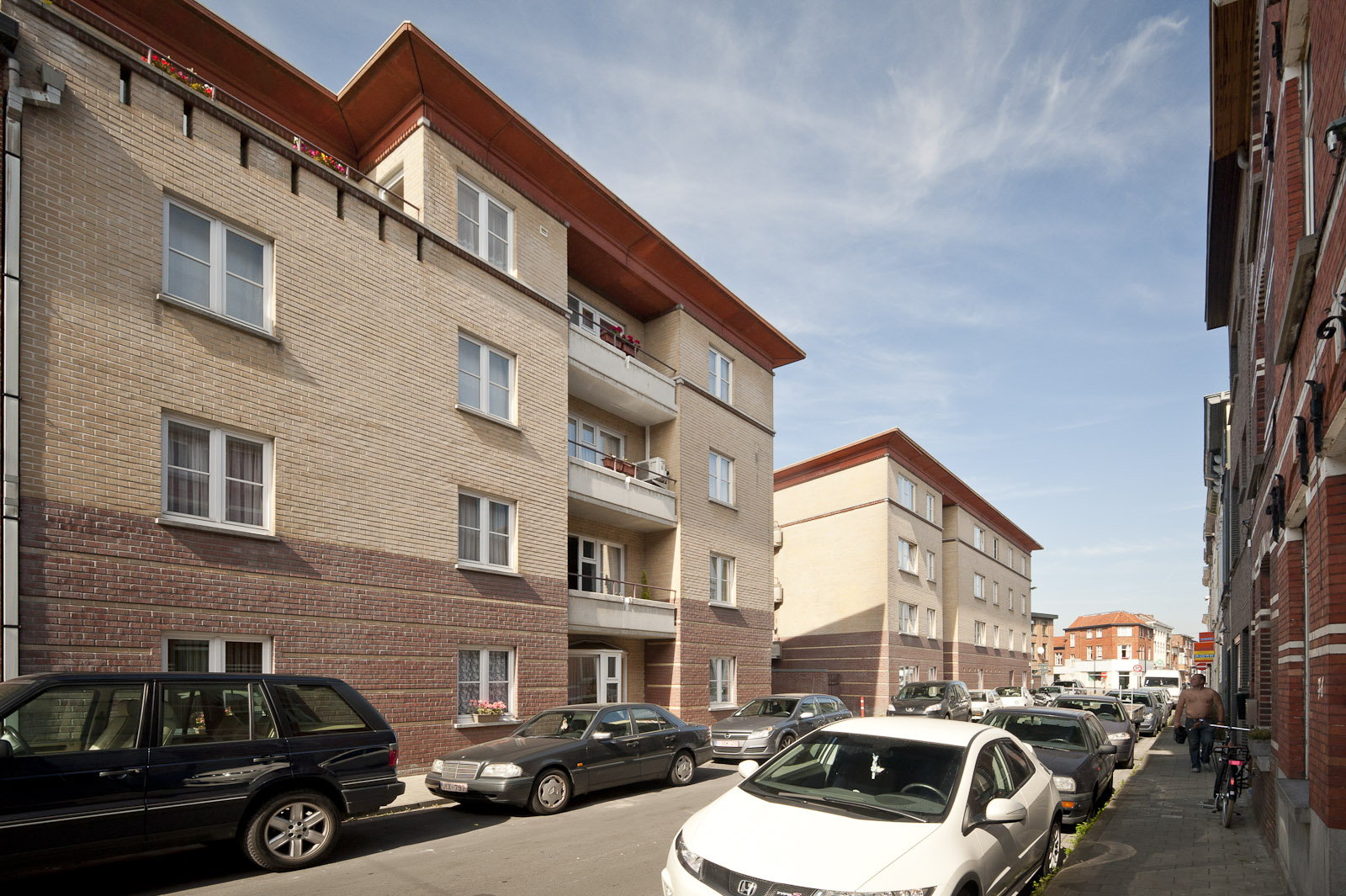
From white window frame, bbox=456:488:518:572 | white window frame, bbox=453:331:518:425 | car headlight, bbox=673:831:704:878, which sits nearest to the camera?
car headlight, bbox=673:831:704:878

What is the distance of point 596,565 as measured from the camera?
21.6 metres

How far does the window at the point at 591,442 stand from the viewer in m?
21.4

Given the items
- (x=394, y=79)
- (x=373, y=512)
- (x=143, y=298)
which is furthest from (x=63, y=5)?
(x=373, y=512)

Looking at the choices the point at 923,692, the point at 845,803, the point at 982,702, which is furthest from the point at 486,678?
the point at 982,702

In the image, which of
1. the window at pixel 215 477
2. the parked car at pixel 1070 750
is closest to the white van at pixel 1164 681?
the parked car at pixel 1070 750

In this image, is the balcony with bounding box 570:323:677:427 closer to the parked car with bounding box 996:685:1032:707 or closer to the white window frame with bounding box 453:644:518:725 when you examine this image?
the white window frame with bounding box 453:644:518:725

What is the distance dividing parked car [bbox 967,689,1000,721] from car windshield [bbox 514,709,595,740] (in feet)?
68.1

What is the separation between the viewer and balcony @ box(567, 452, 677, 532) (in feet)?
63.2

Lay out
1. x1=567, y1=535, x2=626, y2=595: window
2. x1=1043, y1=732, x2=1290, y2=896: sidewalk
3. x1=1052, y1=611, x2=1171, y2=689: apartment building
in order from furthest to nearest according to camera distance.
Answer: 1. x1=1052, y1=611, x2=1171, y2=689: apartment building
2. x1=567, y1=535, x2=626, y2=595: window
3. x1=1043, y1=732, x2=1290, y2=896: sidewalk

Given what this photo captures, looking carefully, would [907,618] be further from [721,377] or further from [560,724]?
[560,724]

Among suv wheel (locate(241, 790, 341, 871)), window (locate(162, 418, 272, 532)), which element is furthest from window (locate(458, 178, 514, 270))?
suv wheel (locate(241, 790, 341, 871))

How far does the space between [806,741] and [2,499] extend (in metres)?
8.95

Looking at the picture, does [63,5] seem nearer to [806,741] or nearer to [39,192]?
[39,192]

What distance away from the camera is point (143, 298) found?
37.3ft
